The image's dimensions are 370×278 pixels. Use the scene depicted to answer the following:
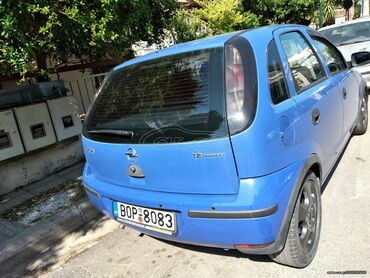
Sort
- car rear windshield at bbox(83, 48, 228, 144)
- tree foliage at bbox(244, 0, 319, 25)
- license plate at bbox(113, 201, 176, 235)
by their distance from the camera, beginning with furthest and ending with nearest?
tree foliage at bbox(244, 0, 319, 25) < license plate at bbox(113, 201, 176, 235) < car rear windshield at bbox(83, 48, 228, 144)

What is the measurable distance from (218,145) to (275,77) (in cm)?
65

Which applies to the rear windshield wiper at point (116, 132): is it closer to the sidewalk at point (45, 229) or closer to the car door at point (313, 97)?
the car door at point (313, 97)

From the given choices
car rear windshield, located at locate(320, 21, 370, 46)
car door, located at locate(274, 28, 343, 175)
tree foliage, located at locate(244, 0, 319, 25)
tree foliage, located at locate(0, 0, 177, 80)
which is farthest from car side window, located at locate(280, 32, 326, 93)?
tree foliage, located at locate(244, 0, 319, 25)

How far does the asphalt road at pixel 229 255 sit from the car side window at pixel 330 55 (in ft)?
4.04

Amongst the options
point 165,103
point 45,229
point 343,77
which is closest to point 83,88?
point 45,229

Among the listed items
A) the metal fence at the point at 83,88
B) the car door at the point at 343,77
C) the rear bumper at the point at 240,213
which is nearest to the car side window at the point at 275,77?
the rear bumper at the point at 240,213

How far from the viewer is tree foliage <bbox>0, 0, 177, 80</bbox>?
3.69 metres

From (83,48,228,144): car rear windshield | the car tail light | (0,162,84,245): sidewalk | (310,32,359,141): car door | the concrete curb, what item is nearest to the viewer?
the car tail light

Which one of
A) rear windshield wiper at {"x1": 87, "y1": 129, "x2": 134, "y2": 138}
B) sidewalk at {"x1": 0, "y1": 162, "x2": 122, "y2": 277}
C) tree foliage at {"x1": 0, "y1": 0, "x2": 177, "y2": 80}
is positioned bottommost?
sidewalk at {"x1": 0, "y1": 162, "x2": 122, "y2": 277}

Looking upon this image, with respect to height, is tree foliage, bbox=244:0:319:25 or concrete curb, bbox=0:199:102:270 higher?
tree foliage, bbox=244:0:319:25

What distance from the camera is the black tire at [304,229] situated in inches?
97.5

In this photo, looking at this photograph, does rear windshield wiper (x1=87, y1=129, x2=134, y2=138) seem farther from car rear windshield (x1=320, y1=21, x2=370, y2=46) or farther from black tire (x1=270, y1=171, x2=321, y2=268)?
car rear windshield (x1=320, y1=21, x2=370, y2=46)

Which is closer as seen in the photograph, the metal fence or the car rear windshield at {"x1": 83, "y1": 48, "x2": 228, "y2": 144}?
A: the car rear windshield at {"x1": 83, "y1": 48, "x2": 228, "y2": 144}

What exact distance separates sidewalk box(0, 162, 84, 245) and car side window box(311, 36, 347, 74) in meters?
3.44
